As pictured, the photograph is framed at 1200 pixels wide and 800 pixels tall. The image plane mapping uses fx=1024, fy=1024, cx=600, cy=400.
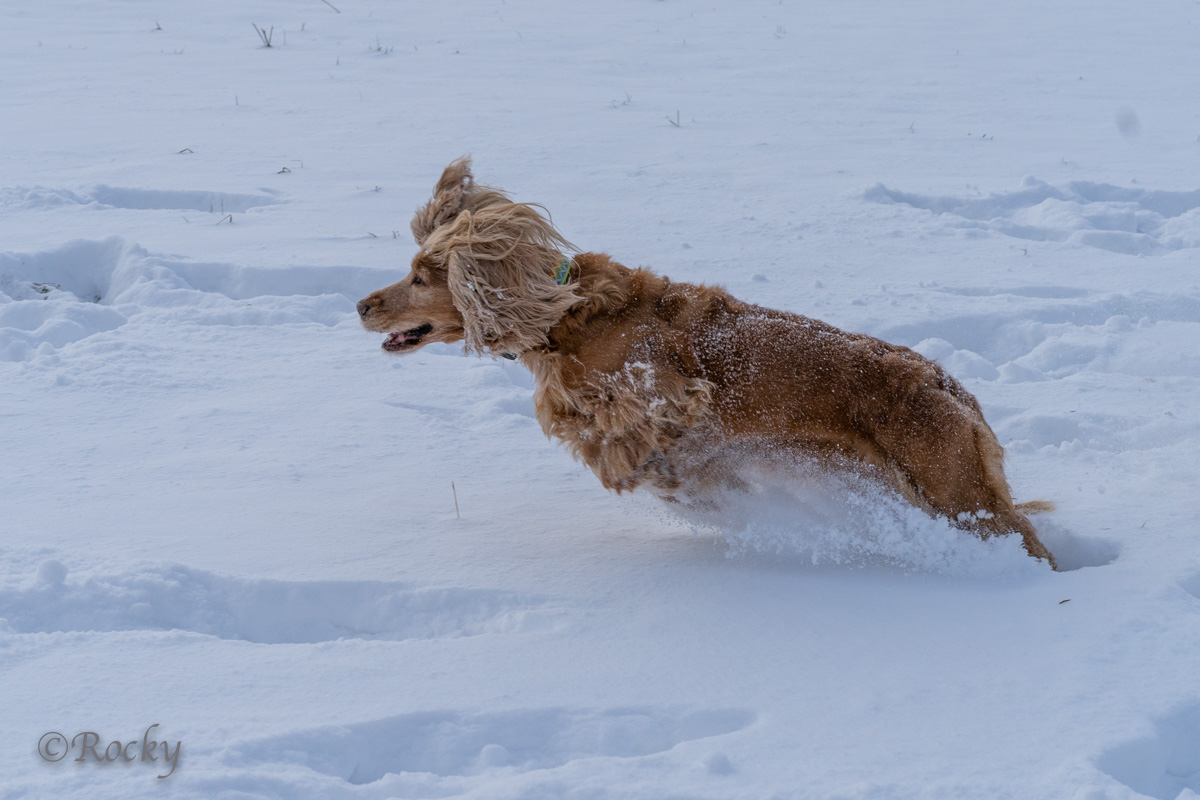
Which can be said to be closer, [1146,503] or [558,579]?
[558,579]

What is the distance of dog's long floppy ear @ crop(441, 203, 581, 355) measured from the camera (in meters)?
3.72

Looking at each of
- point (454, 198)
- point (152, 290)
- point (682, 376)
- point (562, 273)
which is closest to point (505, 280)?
point (562, 273)

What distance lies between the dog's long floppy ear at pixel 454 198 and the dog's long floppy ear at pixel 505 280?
29cm

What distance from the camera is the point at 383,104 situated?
32.3 ft

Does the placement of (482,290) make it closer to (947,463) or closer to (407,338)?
(407,338)

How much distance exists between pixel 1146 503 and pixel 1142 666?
49.1 inches

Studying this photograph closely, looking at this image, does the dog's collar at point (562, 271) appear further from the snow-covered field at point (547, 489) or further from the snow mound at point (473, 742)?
the snow mound at point (473, 742)

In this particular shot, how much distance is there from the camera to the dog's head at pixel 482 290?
373 centimetres

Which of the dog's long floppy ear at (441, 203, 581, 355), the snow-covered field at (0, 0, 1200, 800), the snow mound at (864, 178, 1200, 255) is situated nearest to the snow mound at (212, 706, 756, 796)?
the snow-covered field at (0, 0, 1200, 800)

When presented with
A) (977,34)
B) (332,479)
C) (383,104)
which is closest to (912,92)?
(977,34)

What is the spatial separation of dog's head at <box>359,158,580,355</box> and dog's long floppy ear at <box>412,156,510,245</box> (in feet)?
0.50

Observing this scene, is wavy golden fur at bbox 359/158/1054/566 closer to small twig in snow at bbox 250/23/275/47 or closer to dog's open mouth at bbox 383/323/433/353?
dog's open mouth at bbox 383/323/433/353

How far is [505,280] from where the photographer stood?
3.76 m

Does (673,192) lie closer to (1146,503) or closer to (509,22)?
(1146,503)
